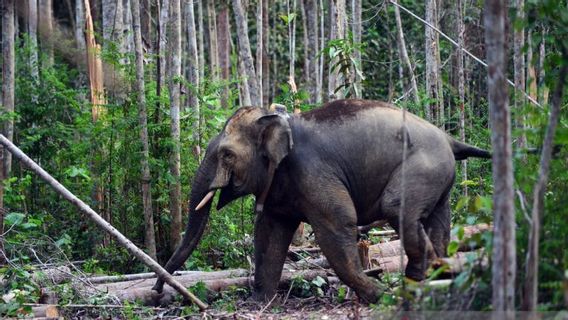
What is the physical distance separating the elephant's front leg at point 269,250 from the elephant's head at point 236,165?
17.1 inches

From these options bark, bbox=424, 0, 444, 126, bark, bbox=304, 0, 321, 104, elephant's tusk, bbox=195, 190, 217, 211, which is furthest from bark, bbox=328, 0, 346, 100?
elephant's tusk, bbox=195, 190, 217, 211

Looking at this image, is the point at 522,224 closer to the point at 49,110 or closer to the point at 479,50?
the point at 49,110

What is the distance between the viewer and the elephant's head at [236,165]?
9.85 m

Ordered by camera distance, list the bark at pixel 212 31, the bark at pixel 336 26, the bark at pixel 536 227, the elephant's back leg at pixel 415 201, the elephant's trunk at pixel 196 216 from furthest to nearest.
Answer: the bark at pixel 212 31
the bark at pixel 336 26
the elephant's trunk at pixel 196 216
the elephant's back leg at pixel 415 201
the bark at pixel 536 227

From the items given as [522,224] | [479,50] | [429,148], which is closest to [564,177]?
[522,224]

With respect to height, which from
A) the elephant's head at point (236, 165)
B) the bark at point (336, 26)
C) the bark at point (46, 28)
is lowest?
the elephant's head at point (236, 165)

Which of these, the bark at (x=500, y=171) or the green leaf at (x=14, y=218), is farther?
the green leaf at (x=14, y=218)

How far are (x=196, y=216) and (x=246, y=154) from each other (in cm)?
80

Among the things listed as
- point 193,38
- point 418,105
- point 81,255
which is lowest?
point 81,255

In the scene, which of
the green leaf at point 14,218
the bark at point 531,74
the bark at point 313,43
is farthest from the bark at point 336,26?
the green leaf at point 14,218

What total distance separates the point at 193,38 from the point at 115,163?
328 cm

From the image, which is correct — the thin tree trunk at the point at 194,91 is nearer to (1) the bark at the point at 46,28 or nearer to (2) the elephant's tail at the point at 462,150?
(2) the elephant's tail at the point at 462,150

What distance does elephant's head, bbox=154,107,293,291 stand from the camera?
9852 millimetres

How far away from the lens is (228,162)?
9875mm
